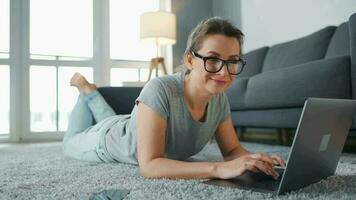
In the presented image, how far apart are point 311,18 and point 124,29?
6.92 ft

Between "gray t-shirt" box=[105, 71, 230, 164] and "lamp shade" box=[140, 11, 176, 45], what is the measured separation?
2177 millimetres

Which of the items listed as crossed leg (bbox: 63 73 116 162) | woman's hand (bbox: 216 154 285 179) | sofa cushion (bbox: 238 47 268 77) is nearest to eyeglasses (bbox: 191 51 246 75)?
woman's hand (bbox: 216 154 285 179)

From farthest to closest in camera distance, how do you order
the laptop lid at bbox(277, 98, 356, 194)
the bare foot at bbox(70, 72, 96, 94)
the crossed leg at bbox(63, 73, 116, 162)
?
the bare foot at bbox(70, 72, 96, 94), the crossed leg at bbox(63, 73, 116, 162), the laptop lid at bbox(277, 98, 356, 194)

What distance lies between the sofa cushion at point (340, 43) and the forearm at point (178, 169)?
4.57 ft

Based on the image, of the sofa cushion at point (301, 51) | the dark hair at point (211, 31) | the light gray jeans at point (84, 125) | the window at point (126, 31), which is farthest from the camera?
the window at point (126, 31)

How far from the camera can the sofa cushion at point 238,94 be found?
232cm

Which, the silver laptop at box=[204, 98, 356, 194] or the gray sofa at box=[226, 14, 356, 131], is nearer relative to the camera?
the silver laptop at box=[204, 98, 356, 194]

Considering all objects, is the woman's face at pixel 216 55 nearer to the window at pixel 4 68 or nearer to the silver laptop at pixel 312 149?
the silver laptop at pixel 312 149

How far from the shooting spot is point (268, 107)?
2.05m

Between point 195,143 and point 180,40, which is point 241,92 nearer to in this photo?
point 195,143

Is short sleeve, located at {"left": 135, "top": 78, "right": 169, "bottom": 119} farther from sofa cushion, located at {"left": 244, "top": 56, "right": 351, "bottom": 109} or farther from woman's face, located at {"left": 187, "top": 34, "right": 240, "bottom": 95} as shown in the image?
sofa cushion, located at {"left": 244, "top": 56, "right": 351, "bottom": 109}

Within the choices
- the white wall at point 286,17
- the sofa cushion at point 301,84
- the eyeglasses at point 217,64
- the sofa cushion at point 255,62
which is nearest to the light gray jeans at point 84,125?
the eyeglasses at point 217,64

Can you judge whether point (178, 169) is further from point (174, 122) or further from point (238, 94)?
point (238, 94)

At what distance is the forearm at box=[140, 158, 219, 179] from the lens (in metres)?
0.87
